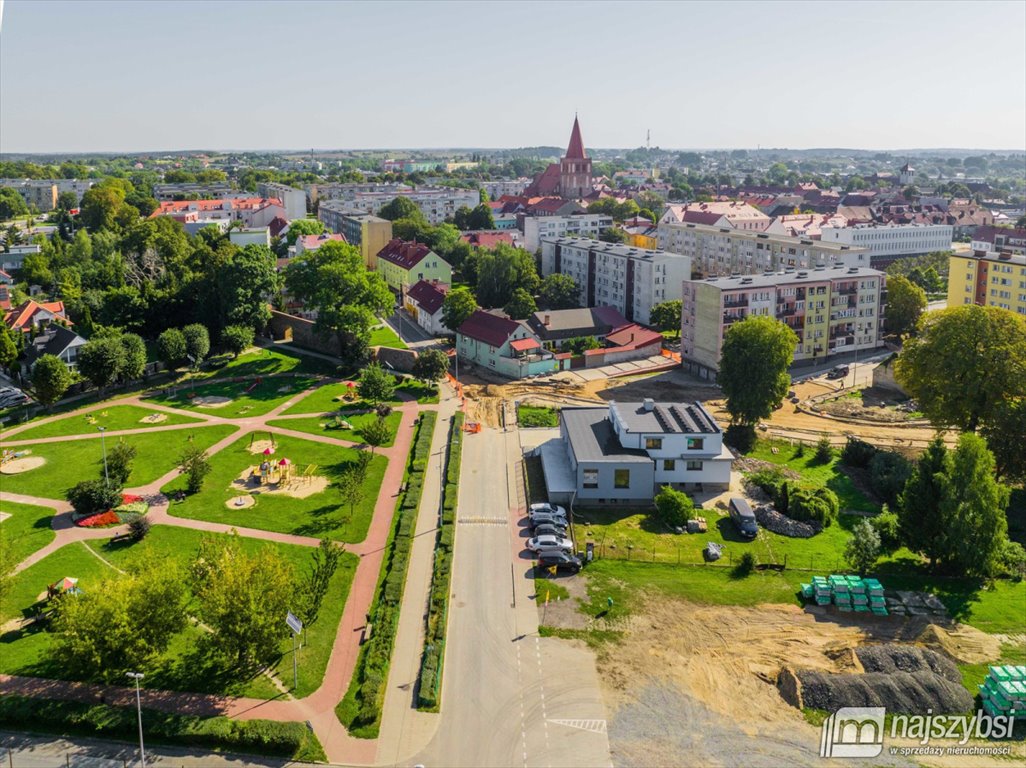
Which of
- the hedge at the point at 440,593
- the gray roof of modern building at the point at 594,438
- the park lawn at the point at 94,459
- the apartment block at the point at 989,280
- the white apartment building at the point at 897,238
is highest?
the white apartment building at the point at 897,238

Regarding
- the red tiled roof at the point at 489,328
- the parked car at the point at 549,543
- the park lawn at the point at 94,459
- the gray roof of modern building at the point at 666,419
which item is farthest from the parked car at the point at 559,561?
the red tiled roof at the point at 489,328

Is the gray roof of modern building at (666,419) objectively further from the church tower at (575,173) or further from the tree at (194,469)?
the church tower at (575,173)

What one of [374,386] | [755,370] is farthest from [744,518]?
[374,386]

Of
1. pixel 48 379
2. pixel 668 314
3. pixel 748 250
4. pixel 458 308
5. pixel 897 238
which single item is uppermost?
pixel 897 238

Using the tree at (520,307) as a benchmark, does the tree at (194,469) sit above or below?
below

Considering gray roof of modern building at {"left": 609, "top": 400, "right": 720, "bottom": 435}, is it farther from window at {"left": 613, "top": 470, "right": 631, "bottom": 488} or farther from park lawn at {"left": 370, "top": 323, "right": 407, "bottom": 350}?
park lawn at {"left": 370, "top": 323, "right": 407, "bottom": 350}

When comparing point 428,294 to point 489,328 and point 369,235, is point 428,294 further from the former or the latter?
point 369,235
